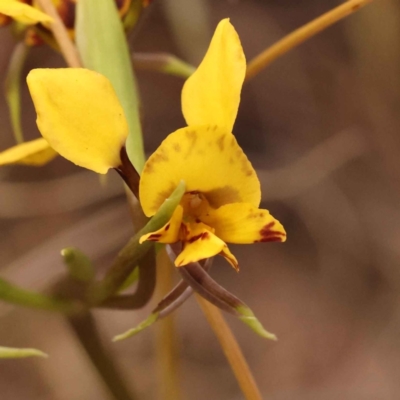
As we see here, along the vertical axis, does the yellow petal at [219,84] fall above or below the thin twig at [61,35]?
below

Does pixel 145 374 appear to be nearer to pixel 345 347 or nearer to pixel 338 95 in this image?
pixel 345 347

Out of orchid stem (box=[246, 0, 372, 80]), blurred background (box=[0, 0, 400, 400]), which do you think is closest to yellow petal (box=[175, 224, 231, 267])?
orchid stem (box=[246, 0, 372, 80])

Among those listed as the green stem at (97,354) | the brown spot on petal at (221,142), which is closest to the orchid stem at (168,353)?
the green stem at (97,354)

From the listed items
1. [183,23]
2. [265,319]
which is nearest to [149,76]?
[183,23]

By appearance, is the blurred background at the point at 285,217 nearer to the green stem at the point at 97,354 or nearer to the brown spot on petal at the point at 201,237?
the green stem at the point at 97,354

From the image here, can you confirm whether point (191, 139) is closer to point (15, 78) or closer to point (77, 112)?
point (77, 112)

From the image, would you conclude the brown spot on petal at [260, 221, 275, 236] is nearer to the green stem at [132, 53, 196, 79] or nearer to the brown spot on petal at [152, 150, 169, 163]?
the brown spot on petal at [152, 150, 169, 163]
